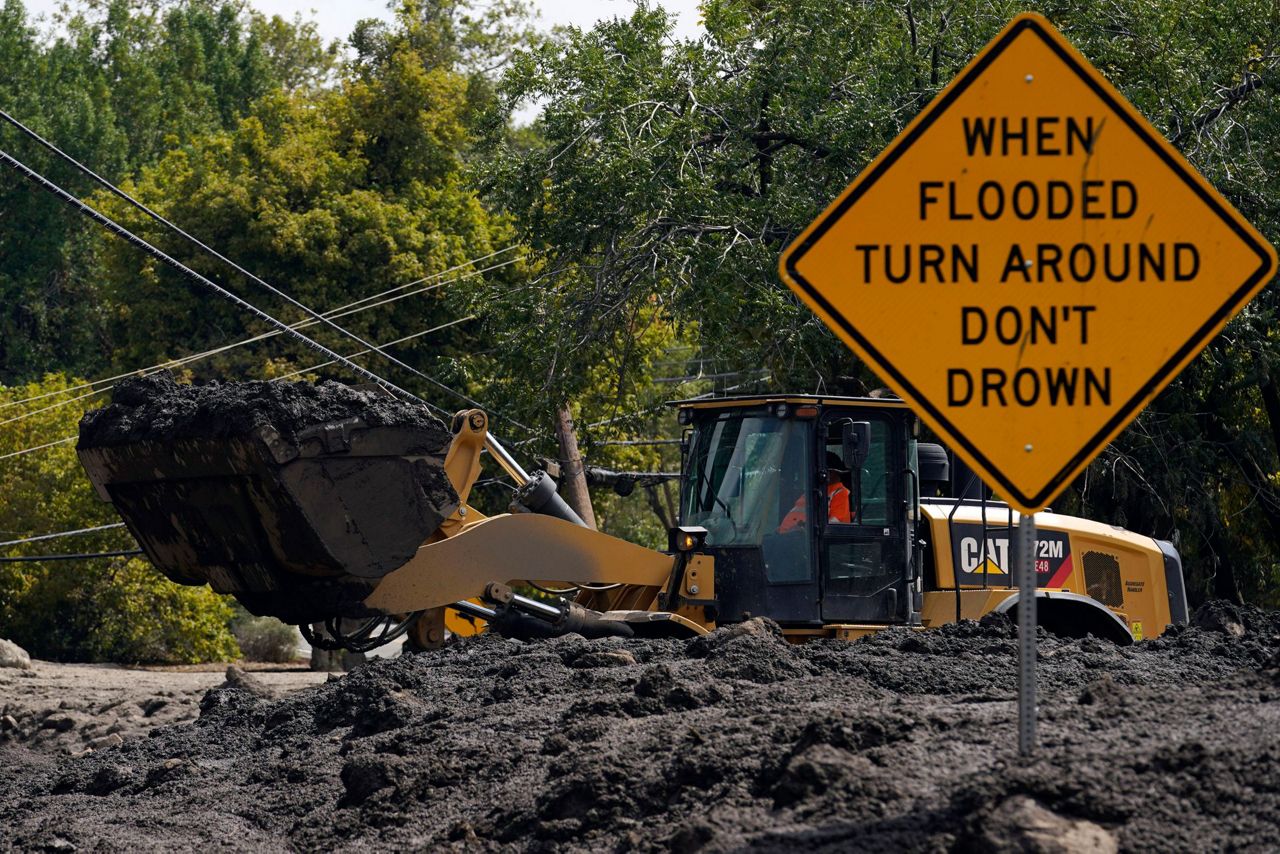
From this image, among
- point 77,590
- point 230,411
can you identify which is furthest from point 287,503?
point 77,590

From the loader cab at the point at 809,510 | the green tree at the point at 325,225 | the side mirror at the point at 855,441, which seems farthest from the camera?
the green tree at the point at 325,225

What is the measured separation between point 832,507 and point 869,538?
0.33 meters

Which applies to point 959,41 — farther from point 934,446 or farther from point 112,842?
point 112,842

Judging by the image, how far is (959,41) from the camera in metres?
17.5

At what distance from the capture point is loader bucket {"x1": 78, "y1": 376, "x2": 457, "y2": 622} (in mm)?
9844

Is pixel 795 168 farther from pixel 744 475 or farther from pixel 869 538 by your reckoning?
pixel 869 538

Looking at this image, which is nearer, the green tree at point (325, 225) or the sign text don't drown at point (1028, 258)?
the sign text don't drown at point (1028, 258)

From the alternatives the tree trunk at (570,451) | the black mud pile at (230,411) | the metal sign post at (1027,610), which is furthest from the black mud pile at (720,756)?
the tree trunk at (570,451)

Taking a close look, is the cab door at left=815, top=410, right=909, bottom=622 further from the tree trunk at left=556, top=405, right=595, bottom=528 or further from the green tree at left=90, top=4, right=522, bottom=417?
the green tree at left=90, top=4, right=522, bottom=417

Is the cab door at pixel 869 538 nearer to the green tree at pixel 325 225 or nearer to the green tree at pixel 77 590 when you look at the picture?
the green tree at pixel 325 225

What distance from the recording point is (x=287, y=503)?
9820 millimetres

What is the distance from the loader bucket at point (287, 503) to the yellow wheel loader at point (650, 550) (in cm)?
1

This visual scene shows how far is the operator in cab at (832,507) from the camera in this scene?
11664 mm

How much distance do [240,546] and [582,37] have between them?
34.5ft
